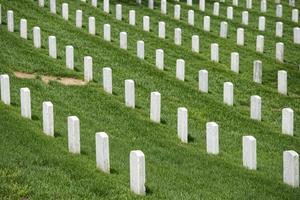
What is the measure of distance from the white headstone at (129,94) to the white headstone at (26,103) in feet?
9.13

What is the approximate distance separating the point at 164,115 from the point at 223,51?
27.1ft

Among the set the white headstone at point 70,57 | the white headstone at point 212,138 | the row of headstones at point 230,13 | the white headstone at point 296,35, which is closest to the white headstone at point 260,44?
the white headstone at point 296,35

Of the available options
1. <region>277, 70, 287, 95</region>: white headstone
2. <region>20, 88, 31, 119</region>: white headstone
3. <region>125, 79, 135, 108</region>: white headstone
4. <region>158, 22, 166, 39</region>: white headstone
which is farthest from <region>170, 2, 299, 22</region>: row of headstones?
<region>20, 88, 31, 119</region>: white headstone

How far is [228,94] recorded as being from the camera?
17.5 m

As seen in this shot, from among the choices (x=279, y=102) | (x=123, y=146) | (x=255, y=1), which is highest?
(x=123, y=146)

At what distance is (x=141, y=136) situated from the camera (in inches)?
558

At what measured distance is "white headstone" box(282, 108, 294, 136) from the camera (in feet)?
49.7

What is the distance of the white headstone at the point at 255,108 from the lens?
53.6 feet

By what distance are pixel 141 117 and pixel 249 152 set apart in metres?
3.83

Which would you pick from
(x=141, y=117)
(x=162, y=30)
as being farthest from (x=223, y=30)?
(x=141, y=117)

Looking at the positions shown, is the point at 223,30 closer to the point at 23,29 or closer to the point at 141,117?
the point at 23,29

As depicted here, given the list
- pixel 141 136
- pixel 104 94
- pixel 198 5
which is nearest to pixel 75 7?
pixel 198 5

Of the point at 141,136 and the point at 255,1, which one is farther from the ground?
the point at 141,136

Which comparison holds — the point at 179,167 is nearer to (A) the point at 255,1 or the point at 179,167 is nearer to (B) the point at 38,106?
(B) the point at 38,106
